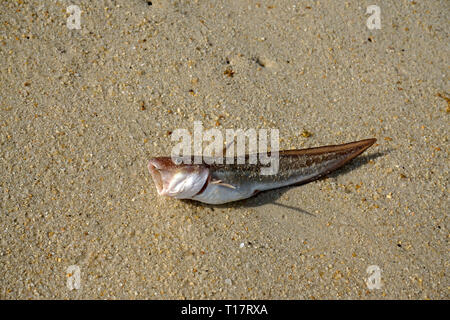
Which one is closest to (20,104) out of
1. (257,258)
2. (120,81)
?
(120,81)

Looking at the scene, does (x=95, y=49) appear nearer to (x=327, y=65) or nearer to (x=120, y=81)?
(x=120, y=81)

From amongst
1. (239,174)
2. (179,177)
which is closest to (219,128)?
(239,174)

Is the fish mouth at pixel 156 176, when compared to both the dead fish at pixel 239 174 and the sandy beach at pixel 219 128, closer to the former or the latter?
the dead fish at pixel 239 174

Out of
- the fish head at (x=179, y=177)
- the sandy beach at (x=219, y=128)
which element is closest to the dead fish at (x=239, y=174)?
the fish head at (x=179, y=177)

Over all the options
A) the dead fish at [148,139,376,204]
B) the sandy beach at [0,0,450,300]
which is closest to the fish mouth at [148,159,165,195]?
the dead fish at [148,139,376,204]

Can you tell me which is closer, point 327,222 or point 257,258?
point 257,258
